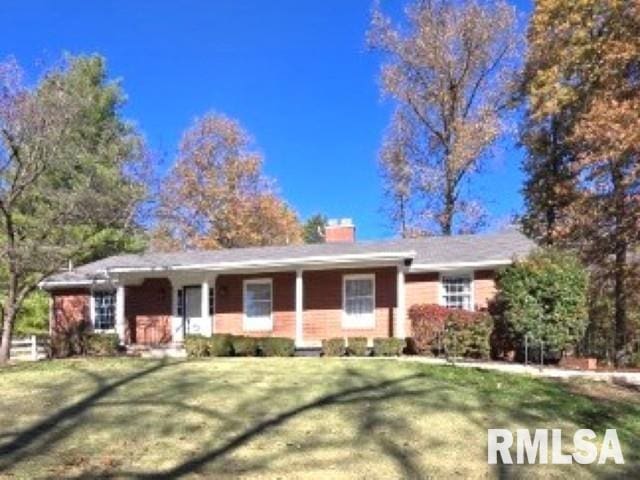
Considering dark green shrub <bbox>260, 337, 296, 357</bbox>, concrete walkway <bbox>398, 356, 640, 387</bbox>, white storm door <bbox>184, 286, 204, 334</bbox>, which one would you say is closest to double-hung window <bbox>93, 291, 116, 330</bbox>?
white storm door <bbox>184, 286, 204, 334</bbox>

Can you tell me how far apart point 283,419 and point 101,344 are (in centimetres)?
1715

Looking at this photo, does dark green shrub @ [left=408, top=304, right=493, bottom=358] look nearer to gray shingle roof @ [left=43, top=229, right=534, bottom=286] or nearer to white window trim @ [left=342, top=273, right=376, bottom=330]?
gray shingle roof @ [left=43, top=229, right=534, bottom=286]

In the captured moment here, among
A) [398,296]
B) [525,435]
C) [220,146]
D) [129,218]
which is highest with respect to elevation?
[220,146]

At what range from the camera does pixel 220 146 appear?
50281mm

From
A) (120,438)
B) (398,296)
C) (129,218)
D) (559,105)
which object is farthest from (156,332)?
(120,438)

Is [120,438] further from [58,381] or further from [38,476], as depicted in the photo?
[58,381]

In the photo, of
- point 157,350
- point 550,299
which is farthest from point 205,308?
point 550,299

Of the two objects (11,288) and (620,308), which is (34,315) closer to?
(11,288)

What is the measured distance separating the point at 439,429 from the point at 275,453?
2444mm

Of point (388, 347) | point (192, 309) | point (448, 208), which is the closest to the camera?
point (388, 347)

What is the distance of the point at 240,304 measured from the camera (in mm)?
28312

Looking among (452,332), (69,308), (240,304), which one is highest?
(240,304)

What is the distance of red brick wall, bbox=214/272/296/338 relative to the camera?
27609mm

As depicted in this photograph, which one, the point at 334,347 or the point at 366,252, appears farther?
the point at 366,252
